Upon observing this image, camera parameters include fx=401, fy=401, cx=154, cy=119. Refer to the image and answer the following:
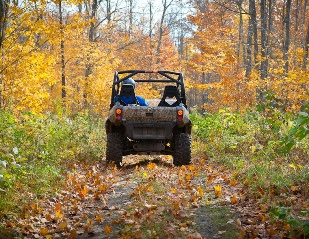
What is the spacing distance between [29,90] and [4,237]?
885 cm

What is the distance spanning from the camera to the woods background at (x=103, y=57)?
11.1m

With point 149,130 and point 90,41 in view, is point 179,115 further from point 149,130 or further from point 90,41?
point 90,41

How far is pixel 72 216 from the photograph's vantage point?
199 inches

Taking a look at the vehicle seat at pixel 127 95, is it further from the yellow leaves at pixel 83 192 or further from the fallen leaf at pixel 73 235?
the fallen leaf at pixel 73 235

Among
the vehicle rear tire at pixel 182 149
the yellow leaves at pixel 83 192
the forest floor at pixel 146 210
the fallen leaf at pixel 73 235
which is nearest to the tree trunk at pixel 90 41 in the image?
the vehicle rear tire at pixel 182 149

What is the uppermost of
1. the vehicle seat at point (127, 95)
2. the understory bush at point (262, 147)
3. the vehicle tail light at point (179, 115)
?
the vehicle seat at point (127, 95)

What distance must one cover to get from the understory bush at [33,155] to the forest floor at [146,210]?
0.74 feet

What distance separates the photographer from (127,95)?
8.94m

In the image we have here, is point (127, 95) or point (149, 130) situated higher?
point (127, 95)

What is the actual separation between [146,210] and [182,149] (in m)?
3.51

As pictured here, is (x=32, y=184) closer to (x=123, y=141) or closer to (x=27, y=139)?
(x=27, y=139)

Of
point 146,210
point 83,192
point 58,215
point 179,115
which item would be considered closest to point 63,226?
point 58,215

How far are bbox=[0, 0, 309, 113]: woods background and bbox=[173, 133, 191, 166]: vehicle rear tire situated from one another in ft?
10.8

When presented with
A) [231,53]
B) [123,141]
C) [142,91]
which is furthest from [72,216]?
[142,91]
